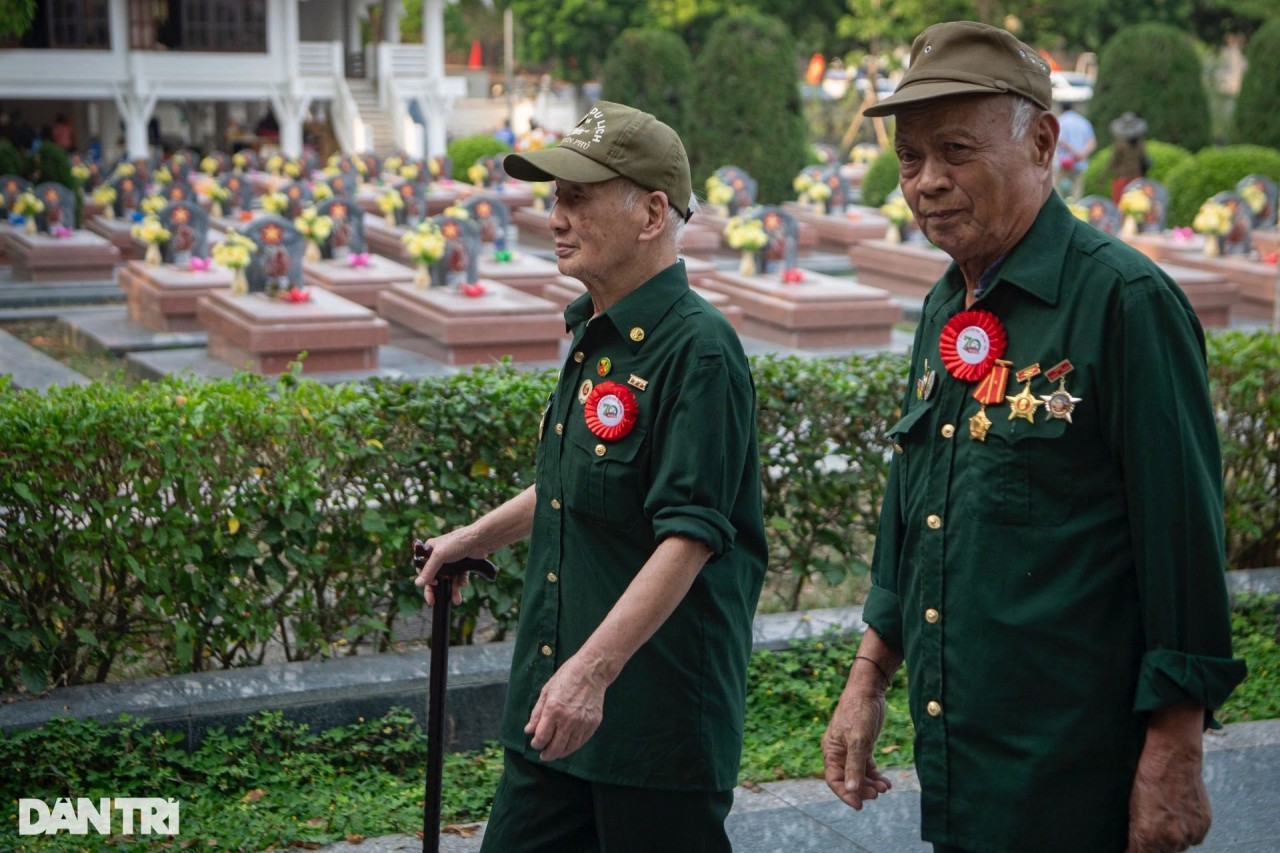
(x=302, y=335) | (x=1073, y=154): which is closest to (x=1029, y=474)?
(x=302, y=335)

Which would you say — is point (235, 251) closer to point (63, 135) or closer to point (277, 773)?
point (277, 773)

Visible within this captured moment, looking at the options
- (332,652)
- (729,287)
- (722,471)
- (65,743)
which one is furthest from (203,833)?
(729,287)

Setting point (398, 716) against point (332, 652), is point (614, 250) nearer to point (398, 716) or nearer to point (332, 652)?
point (398, 716)

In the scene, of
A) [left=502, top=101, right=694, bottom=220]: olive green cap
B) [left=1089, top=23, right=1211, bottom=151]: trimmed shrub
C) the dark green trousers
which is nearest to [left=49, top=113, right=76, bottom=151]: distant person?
[left=1089, top=23, right=1211, bottom=151]: trimmed shrub

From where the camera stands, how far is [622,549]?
2.73m

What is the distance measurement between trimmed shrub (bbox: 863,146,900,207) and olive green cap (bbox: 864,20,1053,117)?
22.3m

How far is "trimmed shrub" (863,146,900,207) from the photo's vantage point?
24547 millimetres

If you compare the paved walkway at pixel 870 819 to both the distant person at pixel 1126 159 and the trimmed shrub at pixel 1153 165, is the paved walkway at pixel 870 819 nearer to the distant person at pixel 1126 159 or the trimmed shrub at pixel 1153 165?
the distant person at pixel 1126 159

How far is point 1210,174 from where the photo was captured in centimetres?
2108

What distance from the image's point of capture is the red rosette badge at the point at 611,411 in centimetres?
271

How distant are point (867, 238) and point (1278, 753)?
17.5 meters

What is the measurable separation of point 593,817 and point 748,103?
22.9 meters

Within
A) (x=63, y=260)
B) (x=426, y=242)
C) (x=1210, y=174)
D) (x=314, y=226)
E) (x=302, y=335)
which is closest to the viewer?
(x=302, y=335)

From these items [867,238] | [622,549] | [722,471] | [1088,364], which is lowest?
[867,238]
